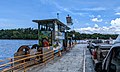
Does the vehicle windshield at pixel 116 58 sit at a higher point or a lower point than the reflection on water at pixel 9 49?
higher

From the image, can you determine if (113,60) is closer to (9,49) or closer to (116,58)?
(116,58)

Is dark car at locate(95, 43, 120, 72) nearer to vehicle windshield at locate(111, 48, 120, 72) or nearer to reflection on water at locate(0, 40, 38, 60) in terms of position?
vehicle windshield at locate(111, 48, 120, 72)

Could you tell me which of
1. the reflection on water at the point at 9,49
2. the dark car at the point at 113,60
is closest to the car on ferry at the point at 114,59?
the dark car at the point at 113,60

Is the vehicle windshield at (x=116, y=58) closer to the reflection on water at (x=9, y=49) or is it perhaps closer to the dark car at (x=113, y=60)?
the dark car at (x=113, y=60)

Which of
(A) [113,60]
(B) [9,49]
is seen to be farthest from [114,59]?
(B) [9,49]

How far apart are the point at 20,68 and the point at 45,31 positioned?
42.5 feet

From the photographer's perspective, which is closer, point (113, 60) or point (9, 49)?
point (113, 60)

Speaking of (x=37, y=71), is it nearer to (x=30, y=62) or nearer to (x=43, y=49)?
(x=30, y=62)

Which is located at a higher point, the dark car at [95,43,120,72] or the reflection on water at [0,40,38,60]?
the dark car at [95,43,120,72]

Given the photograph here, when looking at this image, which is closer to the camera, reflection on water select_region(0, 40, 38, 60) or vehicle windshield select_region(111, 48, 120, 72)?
vehicle windshield select_region(111, 48, 120, 72)

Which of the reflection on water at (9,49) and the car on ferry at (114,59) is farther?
the reflection on water at (9,49)

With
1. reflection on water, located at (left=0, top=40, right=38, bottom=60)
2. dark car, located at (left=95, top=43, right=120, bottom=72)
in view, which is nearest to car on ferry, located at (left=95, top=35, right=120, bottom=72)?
dark car, located at (left=95, top=43, right=120, bottom=72)

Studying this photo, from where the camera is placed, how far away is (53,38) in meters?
27.2

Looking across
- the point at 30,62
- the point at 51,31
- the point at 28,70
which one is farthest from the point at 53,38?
the point at 28,70
